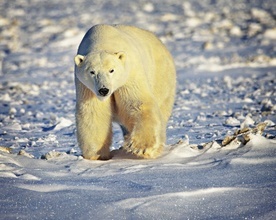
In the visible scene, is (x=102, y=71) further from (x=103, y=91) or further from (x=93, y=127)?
(x=93, y=127)

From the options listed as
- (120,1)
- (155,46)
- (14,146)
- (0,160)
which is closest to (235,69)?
(155,46)

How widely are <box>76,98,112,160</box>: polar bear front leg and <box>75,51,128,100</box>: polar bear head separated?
0.25m

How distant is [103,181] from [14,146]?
1.87 meters

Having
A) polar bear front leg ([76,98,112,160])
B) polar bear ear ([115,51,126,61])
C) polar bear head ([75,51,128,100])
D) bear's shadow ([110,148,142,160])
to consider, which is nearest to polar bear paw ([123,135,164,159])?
bear's shadow ([110,148,142,160])

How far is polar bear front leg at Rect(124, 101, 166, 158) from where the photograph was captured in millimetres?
3969

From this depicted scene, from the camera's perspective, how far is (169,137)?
199 inches

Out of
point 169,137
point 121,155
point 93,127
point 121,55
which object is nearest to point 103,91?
point 121,55

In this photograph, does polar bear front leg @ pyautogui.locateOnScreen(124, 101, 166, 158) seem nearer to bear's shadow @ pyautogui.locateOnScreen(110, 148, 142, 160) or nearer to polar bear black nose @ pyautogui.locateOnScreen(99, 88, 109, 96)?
bear's shadow @ pyautogui.locateOnScreen(110, 148, 142, 160)

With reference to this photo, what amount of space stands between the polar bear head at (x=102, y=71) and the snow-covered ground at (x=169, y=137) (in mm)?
533

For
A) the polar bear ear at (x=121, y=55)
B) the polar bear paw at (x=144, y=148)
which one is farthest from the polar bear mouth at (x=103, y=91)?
the polar bear paw at (x=144, y=148)

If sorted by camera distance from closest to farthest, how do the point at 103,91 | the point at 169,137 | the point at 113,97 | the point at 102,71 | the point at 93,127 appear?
the point at 103,91 < the point at 102,71 < the point at 93,127 < the point at 113,97 < the point at 169,137

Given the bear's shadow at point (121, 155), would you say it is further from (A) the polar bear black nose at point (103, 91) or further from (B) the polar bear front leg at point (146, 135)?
(A) the polar bear black nose at point (103, 91)

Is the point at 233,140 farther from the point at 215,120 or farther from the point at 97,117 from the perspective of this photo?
the point at 215,120

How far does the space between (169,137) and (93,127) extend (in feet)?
3.57
